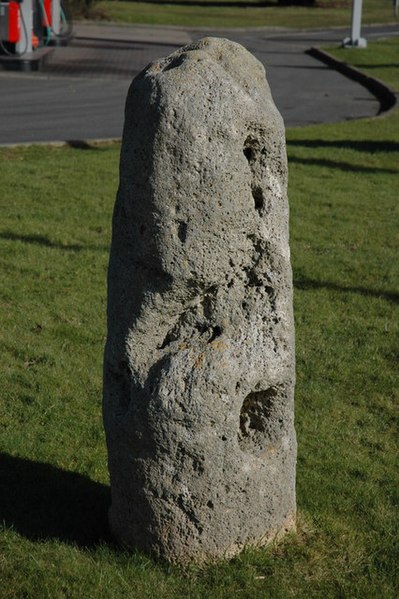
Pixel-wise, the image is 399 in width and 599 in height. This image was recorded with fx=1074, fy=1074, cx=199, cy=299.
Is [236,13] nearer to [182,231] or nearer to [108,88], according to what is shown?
[108,88]

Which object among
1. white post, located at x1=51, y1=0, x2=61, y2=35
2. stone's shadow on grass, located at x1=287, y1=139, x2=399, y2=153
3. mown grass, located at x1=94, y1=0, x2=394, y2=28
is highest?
white post, located at x1=51, y1=0, x2=61, y2=35

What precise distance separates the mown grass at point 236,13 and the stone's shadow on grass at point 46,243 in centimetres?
3400

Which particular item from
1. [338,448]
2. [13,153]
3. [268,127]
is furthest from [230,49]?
[13,153]

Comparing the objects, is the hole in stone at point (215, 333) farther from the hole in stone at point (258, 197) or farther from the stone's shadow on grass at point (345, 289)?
the stone's shadow on grass at point (345, 289)

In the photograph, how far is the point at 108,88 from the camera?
2275 centimetres

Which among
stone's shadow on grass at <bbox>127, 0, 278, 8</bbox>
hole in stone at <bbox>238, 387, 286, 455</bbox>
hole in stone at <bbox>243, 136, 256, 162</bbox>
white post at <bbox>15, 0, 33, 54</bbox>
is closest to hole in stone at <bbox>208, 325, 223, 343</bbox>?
hole in stone at <bbox>238, 387, 286, 455</bbox>

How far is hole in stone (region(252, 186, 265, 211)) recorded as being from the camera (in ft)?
15.6

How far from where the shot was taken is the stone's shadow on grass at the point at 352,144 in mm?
15938

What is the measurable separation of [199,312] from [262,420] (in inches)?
23.2

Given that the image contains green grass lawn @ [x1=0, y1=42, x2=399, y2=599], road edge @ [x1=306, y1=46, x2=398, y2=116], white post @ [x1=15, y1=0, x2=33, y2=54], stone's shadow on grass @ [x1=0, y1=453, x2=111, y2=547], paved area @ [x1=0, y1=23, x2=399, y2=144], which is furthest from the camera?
white post @ [x1=15, y1=0, x2=33, y2=54]

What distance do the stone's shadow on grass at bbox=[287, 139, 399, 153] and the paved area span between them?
2.37 meters

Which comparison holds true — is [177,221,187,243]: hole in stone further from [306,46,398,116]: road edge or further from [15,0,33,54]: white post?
[15,0,33,54]: white post

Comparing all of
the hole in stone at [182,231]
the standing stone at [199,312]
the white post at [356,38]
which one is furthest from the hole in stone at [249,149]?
the white post at [356,38]

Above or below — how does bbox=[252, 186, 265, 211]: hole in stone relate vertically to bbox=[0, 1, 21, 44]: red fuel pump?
above
